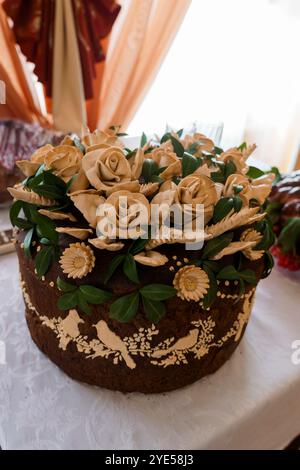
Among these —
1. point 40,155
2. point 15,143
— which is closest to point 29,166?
point 40,155

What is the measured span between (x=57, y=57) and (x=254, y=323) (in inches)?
42.5

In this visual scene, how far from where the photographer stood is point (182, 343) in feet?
2.04

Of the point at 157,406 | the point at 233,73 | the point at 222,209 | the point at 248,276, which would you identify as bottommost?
the point at 157,406

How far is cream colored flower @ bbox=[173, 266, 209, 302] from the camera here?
1.85 ft

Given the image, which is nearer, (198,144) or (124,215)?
(124,215)

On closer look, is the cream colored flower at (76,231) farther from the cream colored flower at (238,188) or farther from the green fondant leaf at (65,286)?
the cream colored flower at (238,188)

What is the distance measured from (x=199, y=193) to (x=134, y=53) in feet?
3.47

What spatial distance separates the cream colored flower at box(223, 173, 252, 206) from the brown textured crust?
13cm

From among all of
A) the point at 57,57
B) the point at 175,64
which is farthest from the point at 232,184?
the point at 175,64

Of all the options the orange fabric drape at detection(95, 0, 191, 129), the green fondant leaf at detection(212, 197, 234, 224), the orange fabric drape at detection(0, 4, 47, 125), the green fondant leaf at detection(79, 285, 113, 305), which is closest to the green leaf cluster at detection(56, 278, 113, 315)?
the green fondant leaf at detection(79, 285, 113, 305)

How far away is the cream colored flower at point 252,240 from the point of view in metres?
0.63

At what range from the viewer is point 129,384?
67 centimetres

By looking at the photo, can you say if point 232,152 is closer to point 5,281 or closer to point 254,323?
point 254,323

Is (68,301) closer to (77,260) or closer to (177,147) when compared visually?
(77,260)
